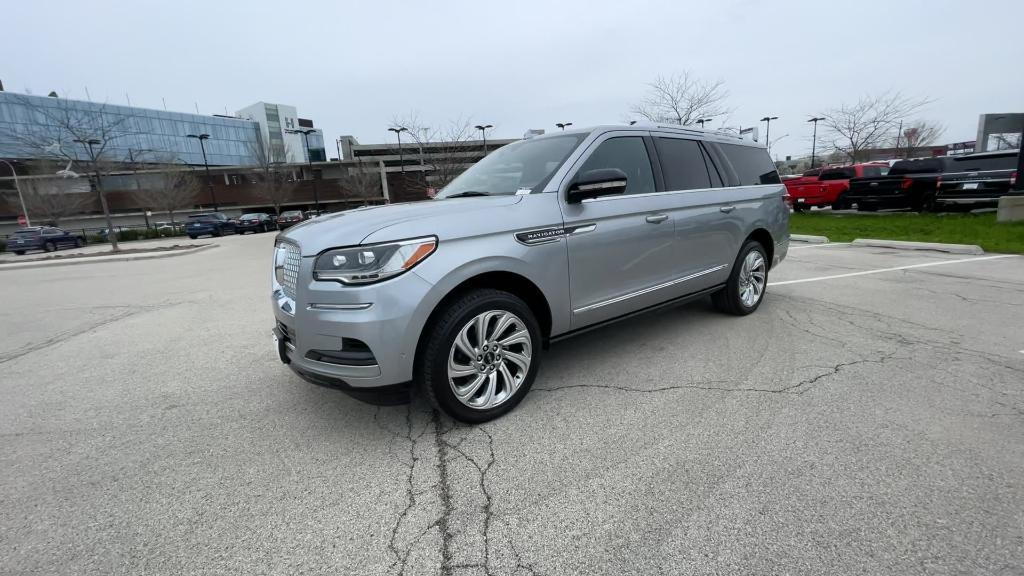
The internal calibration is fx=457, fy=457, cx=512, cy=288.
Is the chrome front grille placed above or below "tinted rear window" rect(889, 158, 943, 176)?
below

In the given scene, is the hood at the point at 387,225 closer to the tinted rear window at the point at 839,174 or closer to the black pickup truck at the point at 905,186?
the black pickup truck at the point at 905,186

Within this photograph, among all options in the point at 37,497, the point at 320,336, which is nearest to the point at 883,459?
the point at 320,336

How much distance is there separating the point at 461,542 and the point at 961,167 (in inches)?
714

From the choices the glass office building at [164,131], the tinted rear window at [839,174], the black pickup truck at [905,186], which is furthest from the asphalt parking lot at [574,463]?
the glass office building at [164,131]

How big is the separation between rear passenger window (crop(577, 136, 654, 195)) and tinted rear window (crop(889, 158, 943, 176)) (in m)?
15.1

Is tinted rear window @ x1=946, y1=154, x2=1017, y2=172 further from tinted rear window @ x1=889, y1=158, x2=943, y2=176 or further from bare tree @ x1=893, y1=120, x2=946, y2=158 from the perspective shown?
bare tree @ x1=893, y1=120, x2=946, y2=158

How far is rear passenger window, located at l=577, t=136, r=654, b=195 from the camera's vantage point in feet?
11.6

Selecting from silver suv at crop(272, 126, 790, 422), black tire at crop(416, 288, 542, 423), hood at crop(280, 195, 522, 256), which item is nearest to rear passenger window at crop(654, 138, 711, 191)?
silver suv at crop(272, 126, 790, 422)

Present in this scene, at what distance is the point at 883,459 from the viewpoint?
2.40m

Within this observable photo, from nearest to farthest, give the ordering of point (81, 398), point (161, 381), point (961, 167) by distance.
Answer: point (81, 398)
point (161, 381)
point (961, 167)

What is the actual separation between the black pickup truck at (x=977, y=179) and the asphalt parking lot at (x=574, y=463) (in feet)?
38.3

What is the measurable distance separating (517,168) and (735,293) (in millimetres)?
2772

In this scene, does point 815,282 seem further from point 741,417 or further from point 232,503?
point 232,503

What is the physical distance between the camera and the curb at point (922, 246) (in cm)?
837
